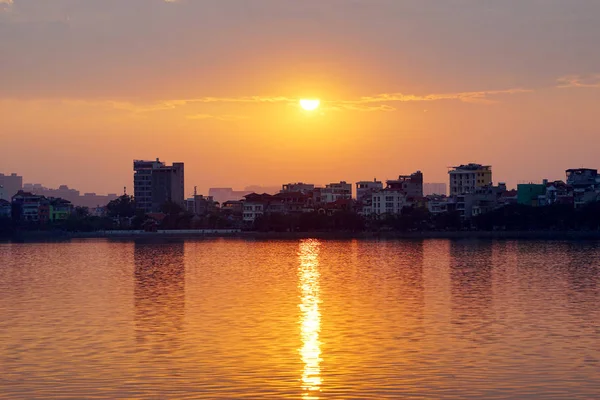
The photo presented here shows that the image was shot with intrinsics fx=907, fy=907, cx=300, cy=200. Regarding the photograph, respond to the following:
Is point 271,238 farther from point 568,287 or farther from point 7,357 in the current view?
point 7,357

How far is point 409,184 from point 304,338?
118800 millimetres

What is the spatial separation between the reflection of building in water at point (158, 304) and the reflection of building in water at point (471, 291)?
286 inches

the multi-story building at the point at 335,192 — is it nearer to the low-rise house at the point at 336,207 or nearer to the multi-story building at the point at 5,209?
the low-rise house at the point at 336,207

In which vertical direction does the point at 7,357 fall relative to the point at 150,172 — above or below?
below

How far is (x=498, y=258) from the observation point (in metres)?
53.9

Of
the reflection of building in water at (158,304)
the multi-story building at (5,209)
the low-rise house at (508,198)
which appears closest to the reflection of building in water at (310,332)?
the reflection of building in water at (158,304)

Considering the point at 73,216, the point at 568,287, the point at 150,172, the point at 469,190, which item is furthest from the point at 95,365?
the point at 150,172

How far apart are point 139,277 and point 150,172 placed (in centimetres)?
11866

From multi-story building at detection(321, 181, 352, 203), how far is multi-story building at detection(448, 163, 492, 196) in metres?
22.6

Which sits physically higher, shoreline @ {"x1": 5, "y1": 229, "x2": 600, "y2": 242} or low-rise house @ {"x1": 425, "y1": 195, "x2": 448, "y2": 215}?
low-rise house @ {"x1": 425, "y1": 195, "x2": 448, "y2": 215}

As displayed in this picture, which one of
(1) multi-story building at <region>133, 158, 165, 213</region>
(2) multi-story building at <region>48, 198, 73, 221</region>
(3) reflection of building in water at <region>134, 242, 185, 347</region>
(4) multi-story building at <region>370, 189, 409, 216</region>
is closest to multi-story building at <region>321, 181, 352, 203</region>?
(4) multi-story building at <region>370, 189, 409, 216</region>

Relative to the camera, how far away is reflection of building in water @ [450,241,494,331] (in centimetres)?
2378

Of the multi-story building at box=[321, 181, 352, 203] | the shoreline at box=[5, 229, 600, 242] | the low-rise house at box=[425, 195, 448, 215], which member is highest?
the multi-story building at box=[321, 181, 352, 203]

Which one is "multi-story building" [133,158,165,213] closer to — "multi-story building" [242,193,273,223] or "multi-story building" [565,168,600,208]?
"multi-story building" [242,193,273,223]
